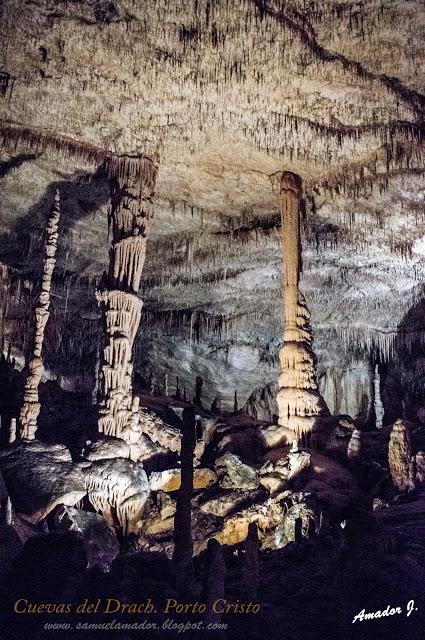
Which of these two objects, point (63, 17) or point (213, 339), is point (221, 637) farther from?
point (213, 339)

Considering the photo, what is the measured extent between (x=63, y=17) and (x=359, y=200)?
749cm

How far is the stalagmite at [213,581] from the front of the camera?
5215 millimetres

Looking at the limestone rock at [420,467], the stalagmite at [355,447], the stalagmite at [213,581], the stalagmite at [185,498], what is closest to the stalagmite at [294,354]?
the stalagmite at [355,447]

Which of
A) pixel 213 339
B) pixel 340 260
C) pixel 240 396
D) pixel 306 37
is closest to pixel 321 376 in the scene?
pixel 240 396

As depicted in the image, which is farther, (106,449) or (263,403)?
(263,403)

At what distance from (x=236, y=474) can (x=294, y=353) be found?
305cm

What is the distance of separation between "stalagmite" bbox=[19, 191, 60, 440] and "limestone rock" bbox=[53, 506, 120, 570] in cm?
199

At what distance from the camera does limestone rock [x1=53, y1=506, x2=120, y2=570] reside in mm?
8984

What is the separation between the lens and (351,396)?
23.6 meters

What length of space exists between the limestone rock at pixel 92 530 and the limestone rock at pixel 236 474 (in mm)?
2614

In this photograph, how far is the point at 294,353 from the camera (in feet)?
43.1

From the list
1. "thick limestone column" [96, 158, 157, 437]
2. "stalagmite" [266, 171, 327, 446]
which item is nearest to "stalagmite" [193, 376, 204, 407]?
"stalagmite" [266, 171, 327, 446]

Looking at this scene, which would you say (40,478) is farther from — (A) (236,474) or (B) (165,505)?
(A) (236,474)

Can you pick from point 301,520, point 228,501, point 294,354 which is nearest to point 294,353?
point 294,354
